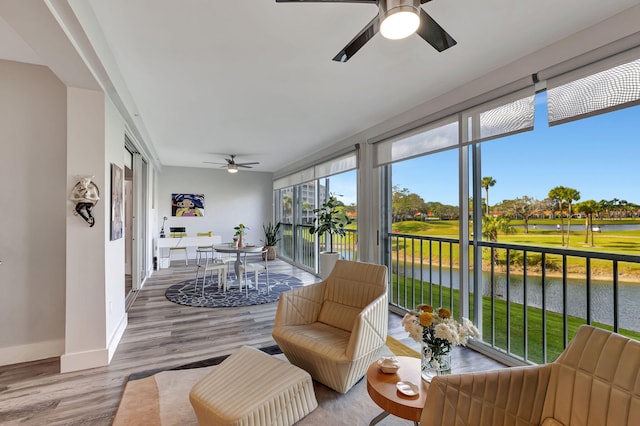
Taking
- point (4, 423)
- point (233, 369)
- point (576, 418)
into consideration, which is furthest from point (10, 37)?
point (576, 418)

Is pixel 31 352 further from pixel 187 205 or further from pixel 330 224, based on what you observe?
pixel 187 205

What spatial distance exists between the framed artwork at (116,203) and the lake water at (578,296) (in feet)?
11.8

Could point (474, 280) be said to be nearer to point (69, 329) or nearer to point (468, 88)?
point (468, 88)

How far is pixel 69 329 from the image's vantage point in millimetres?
2396

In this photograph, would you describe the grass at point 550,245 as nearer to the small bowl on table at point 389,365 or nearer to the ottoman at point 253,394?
the small bowl on table at point 389,365

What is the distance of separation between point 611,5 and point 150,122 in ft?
15.7

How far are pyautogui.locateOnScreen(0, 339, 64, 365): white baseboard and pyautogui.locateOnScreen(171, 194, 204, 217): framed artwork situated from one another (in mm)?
5558

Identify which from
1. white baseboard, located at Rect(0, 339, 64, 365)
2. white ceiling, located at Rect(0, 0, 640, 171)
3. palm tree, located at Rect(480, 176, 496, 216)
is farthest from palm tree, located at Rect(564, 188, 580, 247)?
white baseboard, located at Rect(0, 339, 64, 365)

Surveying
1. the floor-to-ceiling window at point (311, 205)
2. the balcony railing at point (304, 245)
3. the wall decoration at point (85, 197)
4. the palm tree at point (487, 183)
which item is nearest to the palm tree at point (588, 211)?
the palm tree at point (487, 183)

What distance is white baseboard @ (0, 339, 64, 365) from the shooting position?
8.12 ft

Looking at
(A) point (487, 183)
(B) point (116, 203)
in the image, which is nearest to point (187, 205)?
(B) point (116, 203)

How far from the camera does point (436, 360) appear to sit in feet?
5.02

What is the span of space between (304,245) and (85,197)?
484cm

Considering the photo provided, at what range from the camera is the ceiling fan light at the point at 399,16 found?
1.30 m
